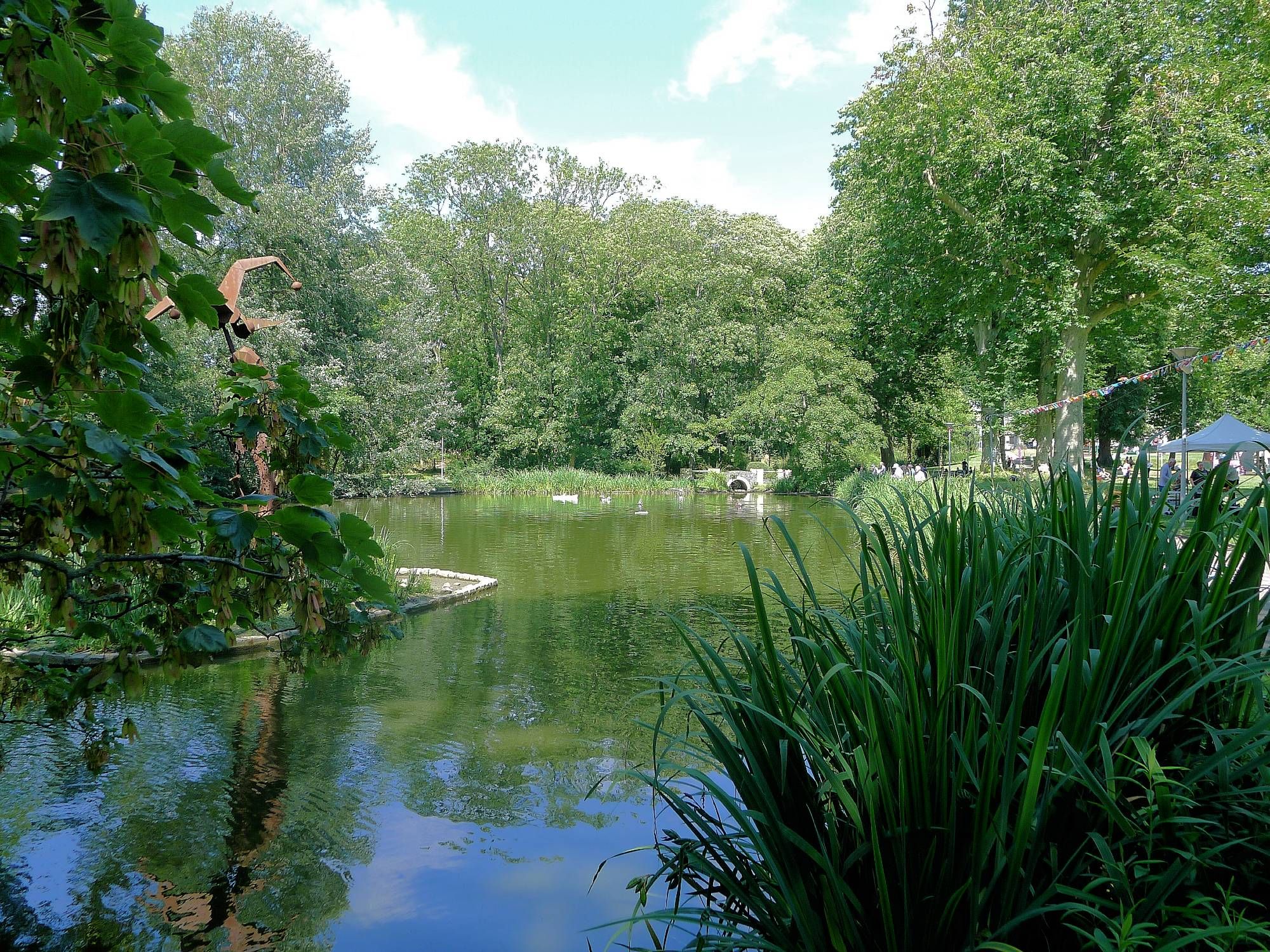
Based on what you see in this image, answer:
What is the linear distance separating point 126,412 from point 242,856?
9.38 ft

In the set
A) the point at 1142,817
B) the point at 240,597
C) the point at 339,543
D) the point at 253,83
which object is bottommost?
the point at 1142,817

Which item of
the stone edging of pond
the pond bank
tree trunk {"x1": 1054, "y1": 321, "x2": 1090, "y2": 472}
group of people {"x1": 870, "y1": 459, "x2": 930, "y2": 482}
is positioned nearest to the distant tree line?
A: tree trunk {"x1": 1054, "y1": 321, "x2": 1090, "y2": 472}

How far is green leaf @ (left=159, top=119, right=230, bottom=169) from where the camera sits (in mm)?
1577

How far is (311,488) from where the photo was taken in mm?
1896

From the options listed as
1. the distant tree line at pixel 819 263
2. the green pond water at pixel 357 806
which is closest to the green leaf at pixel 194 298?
the green pond water at pixel 357 806

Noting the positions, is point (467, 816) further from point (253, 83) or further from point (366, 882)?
point (253, 83)

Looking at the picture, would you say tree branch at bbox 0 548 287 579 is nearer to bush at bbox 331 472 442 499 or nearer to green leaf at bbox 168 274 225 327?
green leaf at bbox 168 274 225 327

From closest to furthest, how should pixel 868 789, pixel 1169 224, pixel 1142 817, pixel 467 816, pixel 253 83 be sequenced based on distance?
pixel 868 789 → pixel 1142 817 → pixel 467 816 → pixel 1169 224 → pixel 253 83

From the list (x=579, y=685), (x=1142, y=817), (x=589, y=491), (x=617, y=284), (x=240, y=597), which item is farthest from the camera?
(x=617, y=284)

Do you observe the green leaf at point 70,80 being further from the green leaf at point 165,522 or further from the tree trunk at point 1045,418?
the tree trunk at point 1045,418

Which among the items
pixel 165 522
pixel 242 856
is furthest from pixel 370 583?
pixel 242 856

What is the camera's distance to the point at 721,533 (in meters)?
18.7

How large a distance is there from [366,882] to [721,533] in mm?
15404

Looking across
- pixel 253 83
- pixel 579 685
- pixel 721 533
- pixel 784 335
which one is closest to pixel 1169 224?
pixel 721 533
